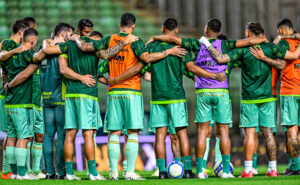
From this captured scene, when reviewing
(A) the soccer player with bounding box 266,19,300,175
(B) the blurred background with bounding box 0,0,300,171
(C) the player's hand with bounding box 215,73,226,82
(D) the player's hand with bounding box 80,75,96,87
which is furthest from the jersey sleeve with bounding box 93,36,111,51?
(B) the blurred background with bounding box 0,0,300,171

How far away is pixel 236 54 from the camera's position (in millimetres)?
7945

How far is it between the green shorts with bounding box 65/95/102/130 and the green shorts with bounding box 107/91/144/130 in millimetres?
237

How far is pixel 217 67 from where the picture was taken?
310 inches

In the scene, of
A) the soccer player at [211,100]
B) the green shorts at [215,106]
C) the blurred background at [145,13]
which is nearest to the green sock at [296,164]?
the soccer player at [211,100]

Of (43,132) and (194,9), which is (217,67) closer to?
(43,132)

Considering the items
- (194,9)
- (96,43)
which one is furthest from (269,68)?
(194,9)

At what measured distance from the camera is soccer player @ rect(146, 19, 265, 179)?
778 centimetres

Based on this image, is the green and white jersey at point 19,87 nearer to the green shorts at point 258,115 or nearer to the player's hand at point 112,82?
the player's hand at point 112,82

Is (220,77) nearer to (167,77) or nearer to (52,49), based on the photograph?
(167,77)

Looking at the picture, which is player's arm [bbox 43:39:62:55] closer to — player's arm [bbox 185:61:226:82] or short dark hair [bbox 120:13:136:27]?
short dark hair [bbox 120:13:136:27]

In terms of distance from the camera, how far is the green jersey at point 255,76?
801 centimetres

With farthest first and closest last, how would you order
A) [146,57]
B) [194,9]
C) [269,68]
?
[194,9] → [269,68] → [146,57]

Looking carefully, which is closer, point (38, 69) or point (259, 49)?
point (259, 49)

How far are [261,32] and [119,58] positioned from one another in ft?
7.05
